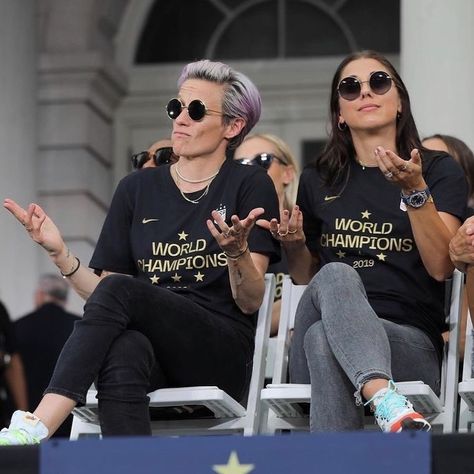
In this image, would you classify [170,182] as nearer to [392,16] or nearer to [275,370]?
[275,370]

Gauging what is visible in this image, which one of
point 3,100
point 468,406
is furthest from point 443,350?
point 3,100

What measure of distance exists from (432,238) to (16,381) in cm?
423

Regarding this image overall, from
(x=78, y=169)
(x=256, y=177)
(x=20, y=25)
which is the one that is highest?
(x=20, y=25)

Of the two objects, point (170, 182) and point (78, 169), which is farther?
point (78, 169)

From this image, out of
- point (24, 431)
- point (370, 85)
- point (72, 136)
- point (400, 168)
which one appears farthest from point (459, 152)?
point (72, 136)

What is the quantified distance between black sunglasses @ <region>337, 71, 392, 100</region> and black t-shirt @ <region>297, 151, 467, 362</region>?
10.0 inches

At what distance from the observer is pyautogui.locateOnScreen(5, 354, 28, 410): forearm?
27.8 ft

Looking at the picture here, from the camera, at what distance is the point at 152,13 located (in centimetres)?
1148

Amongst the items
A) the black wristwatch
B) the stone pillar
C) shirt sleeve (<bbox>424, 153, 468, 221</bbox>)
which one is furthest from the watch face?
the stone pillar

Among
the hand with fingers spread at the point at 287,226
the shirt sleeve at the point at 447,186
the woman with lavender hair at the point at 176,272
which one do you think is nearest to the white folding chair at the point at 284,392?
the woman with lavender hair at the point at 176,272

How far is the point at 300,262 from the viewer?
204 inches

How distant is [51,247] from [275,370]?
854 mm

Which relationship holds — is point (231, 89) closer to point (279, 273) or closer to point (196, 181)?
point (196, 181)

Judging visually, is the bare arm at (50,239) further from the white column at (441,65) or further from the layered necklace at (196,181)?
the white column at (441,65)
